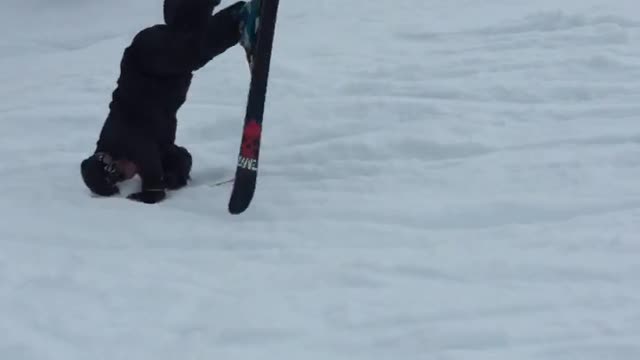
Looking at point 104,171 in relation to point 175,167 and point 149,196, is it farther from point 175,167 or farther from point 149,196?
point 175,167

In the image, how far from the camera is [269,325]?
2.97 meters

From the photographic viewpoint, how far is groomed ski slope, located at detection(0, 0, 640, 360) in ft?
9.55

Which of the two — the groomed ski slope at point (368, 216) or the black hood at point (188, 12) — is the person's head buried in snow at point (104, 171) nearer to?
the groomed ski slope at point (368, 216)

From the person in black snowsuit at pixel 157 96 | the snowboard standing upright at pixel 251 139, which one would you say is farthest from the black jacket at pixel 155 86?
the snowboard standing upright at pixel 251 139

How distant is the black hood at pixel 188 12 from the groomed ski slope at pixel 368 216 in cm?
78

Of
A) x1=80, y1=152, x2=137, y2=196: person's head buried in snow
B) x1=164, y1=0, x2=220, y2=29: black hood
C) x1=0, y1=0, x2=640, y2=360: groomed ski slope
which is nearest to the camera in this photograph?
x1=0, y1=0, x2=640, y2=360: groomed ski slope

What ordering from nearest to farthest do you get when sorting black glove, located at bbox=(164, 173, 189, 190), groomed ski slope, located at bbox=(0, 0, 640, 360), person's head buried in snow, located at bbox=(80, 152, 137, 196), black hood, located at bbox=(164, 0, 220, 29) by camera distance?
groomed ski slope, located at bbox=(0, 0, 640, 360) → black hood, located at bbox=(164, 0, 220, 29) → person's head buried in snow, located at bbox=(80, 152, 137, 196) → black glove, located at bbox=(164, 173, 189, 190)

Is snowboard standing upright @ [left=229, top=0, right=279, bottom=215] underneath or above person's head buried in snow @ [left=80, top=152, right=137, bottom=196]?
above

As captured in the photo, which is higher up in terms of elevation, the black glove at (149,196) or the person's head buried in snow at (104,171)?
the person's head buried in snow at (104,171)

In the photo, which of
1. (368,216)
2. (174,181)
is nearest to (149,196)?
(174,181)

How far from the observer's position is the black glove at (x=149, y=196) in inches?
158

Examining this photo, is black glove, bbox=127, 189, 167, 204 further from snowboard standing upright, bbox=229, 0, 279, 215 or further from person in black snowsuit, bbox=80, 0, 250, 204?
snowboard standing upright, bbox=229, 0, 279, 215

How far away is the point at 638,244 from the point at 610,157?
824 mm

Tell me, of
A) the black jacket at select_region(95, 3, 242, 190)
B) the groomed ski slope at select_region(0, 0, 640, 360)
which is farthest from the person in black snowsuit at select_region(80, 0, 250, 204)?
the groomed ski slope at select_region(0, 0, 640, 360)
